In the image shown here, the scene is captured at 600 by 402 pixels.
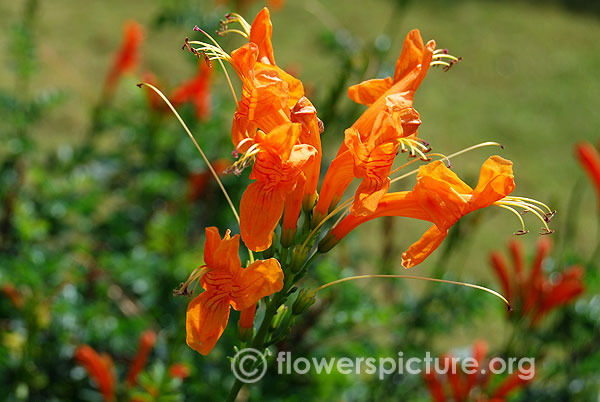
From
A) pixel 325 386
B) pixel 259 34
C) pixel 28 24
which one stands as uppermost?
pixel 259 34

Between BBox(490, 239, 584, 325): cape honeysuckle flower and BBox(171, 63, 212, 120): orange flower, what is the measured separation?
1004mm

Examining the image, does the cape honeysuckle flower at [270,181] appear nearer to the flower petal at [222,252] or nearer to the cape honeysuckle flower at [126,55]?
the flower petal at [222,252]

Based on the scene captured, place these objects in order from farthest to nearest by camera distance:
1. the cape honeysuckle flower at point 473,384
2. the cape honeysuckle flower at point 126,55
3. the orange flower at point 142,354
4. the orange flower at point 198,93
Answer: the cape honeysuckle flower at point 126,55
the orange flower at point 198,93
the cape honeysuckle flower at point 473,384
the orange flower at point 142,354

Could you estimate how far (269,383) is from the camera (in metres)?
1.65

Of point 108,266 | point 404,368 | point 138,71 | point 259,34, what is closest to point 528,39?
point 138,71

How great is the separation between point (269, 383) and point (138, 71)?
8.06 feet

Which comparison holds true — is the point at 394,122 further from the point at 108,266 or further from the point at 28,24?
the point at 28,24

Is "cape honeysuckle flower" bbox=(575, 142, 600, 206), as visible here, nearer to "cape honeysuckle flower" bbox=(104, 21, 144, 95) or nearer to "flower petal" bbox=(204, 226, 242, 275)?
"flower petal" bbox=(204, 226, 242, 275)

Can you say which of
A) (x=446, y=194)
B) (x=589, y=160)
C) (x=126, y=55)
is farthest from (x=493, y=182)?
(x=126, y=55)

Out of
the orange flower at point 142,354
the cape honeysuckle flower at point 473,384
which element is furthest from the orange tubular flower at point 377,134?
the cape honeysuckle flower at point 473,384

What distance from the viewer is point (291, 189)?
0.80 metres

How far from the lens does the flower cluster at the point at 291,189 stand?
79cm

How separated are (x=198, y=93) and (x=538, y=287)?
3.79 ft

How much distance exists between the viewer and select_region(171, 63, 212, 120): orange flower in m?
2.10
